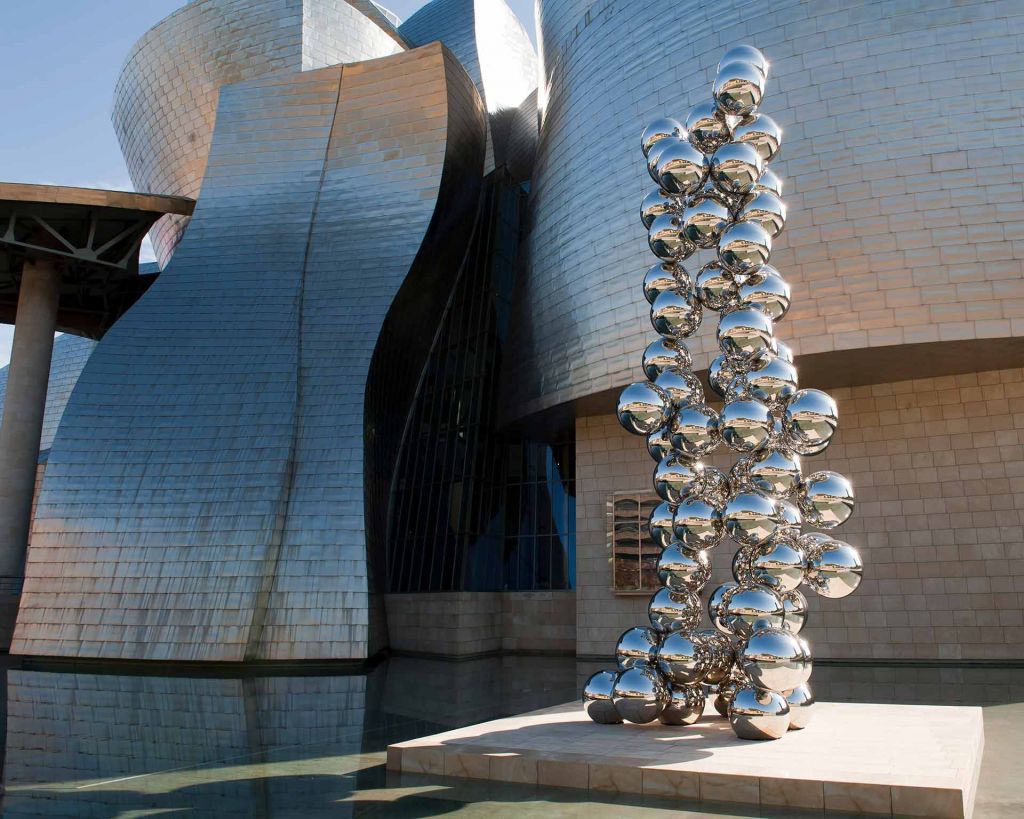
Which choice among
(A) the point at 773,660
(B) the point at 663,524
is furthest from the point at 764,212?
(A) the point at 773,660

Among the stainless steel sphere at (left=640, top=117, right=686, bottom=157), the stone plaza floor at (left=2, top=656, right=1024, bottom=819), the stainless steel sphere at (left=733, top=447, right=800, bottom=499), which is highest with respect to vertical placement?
the stainless steel sphere at (left=640, top=117, right=686, bottom=157)

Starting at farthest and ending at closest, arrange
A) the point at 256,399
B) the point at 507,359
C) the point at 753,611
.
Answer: the point at 507,359 < the point at 256,399 < the point at 753,611

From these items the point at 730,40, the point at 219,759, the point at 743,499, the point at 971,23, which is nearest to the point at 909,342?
the point at 971,23

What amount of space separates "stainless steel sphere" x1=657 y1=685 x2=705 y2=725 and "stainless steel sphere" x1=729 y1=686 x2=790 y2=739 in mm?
613

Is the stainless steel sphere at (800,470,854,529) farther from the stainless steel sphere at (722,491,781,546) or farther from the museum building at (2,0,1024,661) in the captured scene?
the museum building at (2,0,1024,661)

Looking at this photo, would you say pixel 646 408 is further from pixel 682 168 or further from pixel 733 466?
pixel 682 168

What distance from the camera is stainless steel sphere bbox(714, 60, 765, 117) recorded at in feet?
23.6

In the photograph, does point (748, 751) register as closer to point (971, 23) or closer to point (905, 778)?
point (905, 778)

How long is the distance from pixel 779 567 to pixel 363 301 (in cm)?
1262

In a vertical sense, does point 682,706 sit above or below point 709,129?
below

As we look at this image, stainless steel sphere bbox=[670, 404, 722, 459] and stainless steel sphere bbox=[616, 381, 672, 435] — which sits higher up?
stainless steel sphere bbox=[616, 381, 672, 435]

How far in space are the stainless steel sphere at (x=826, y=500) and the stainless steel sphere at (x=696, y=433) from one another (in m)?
0.78

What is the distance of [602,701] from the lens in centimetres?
670

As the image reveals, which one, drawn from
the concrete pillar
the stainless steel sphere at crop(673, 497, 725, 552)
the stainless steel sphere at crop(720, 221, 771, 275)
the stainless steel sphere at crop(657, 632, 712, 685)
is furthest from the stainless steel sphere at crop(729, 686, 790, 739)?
the concrete pillar
